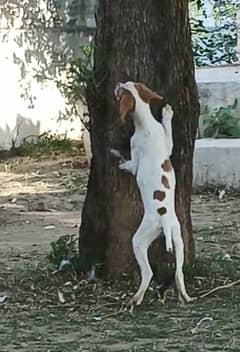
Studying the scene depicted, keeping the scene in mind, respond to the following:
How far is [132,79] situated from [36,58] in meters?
Answer: 7.48

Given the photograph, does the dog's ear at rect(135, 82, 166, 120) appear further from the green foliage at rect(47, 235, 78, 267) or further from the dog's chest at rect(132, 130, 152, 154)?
the green foliage at rect(47, 235, 78, 267)

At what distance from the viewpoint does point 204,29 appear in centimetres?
1650

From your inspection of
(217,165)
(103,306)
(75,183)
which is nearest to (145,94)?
(103,306)

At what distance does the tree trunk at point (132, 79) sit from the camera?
5.74 m

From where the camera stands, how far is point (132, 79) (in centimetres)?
575

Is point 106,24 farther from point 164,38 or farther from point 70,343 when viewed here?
point 70,343

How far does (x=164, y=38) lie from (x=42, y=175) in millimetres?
5984

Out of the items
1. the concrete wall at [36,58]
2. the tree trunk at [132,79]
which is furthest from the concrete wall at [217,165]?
the tree trunk at [132,79]

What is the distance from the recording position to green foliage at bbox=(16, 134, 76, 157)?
12875mm

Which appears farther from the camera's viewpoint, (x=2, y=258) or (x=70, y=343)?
(x=2, y=258)

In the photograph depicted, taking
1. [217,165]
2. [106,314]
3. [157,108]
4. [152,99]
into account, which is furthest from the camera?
[217,165]

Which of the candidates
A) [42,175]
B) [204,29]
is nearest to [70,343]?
[42,175]

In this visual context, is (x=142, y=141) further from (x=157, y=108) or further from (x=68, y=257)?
(x=68, y=257)

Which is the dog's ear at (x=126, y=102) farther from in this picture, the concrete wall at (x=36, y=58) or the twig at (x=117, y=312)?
the concrete wall at (x=36, y=58)
